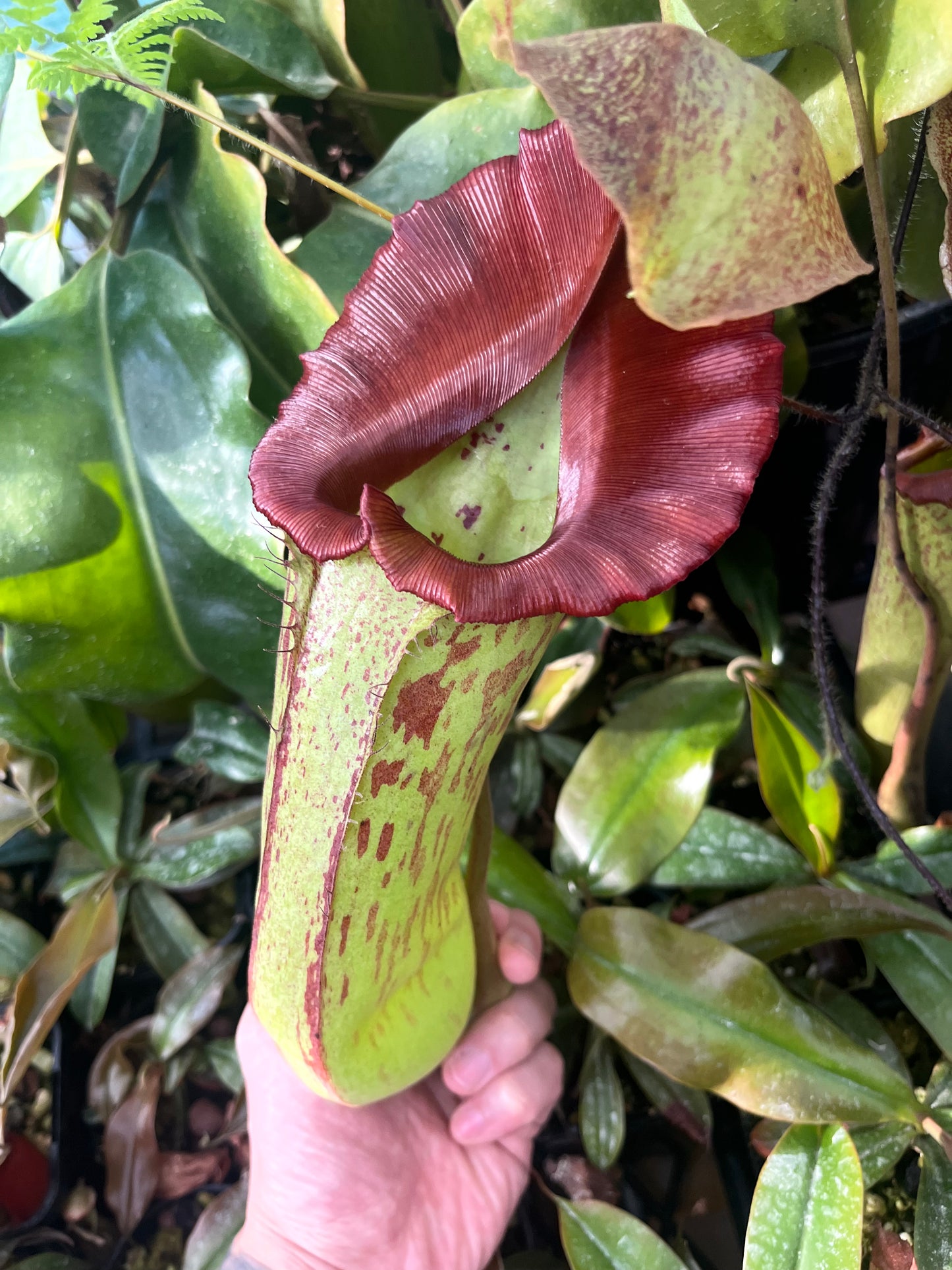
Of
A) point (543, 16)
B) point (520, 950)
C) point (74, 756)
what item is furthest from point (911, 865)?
point (74, 756)

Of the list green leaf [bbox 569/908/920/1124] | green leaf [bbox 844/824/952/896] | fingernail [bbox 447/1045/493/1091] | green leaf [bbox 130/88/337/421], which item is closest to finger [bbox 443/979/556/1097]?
fingernail [bbox 447/1045/493/1091]

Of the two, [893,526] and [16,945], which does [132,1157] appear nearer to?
[16,945]

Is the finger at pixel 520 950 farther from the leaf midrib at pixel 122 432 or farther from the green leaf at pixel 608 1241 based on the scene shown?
the leaf midrib at pixel 122 432

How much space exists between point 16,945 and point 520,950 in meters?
0.59

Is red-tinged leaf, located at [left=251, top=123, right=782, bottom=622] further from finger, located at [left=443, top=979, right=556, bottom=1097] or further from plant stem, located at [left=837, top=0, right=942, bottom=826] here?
finger, located at [left=443, top=979, right=556, bottom=1097]

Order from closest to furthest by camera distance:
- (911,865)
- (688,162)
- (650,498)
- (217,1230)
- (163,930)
Result: (688,162) → (650,498) → (911,865) → (217,1230) → (163,930)

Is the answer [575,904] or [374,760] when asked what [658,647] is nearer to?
[575,904]

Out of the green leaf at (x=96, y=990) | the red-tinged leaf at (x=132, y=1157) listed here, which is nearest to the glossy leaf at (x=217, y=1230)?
the red-tinged leaf at (x=132, y=1157)

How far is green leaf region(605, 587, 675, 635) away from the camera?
739mm

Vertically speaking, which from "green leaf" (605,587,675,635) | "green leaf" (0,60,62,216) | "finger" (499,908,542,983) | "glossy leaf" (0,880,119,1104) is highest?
"green leaf" (0,60,62,216)

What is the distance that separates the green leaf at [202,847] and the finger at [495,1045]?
30 cm

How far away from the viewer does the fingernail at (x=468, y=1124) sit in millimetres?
704

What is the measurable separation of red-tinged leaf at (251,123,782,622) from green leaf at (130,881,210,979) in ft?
2.14

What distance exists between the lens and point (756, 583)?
2.62 feet
